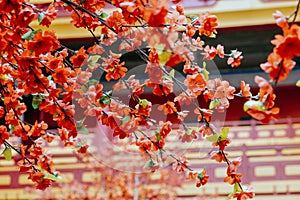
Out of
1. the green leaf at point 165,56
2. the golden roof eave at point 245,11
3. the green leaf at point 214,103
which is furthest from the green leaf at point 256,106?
the golden roof eave at point 245,11

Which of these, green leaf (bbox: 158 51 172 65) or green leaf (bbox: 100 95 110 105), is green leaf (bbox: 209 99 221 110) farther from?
green leaf (bbox: 158 51 172 65)

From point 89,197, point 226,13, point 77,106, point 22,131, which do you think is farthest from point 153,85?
point 89,197

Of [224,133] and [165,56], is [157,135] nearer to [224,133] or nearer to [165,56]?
[224,133]

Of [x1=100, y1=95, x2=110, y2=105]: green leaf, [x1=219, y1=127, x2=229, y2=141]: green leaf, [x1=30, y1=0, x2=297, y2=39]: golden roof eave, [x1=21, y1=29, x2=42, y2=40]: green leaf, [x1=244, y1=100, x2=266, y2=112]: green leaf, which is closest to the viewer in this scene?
[x1=244, y1=100, x2=266, y2=112]: green leaf

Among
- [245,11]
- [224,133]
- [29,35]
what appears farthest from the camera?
[245,11]

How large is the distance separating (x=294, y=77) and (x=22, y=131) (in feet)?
11.3

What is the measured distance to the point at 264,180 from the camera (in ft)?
14.7

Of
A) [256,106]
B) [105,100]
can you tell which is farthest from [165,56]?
[105,100]

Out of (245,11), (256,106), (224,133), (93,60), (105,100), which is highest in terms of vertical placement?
(245,11)

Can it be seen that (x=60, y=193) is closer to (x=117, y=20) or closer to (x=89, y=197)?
(x=89, y=197)

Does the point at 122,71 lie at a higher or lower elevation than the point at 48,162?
higher

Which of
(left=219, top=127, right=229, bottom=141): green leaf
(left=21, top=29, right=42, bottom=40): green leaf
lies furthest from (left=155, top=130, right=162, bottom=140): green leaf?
(left=21, top=29, right=42, bottom=40): green leaf

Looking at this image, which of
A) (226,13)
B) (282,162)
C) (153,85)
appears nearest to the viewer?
(153,85)

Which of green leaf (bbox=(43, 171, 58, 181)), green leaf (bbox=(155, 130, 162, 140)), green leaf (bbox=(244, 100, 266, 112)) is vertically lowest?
green leaf (bbox=(244, 100, 266, 112))
